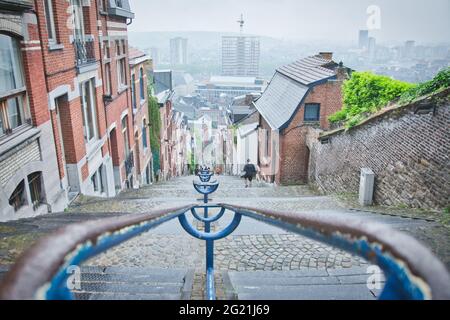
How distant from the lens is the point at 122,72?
15.5 m

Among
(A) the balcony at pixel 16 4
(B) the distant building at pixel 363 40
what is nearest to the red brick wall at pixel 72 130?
(A) the balcony at pixel 16 4

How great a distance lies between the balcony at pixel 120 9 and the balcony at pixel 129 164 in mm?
6183

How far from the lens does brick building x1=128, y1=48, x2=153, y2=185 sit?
1768cm

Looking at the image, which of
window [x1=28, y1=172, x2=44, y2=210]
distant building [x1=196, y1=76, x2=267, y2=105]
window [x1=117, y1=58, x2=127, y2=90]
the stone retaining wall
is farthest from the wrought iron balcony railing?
distant building [x1=196, y1=76, x2=267, y2=105]

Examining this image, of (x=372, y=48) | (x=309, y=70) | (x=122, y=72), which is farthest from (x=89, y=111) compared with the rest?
(x=372, y=48)

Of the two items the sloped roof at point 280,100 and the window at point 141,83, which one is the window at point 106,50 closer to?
the window at point 141,83

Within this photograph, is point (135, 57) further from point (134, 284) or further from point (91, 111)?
point (134, 284)

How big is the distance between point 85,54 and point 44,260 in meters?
10.9

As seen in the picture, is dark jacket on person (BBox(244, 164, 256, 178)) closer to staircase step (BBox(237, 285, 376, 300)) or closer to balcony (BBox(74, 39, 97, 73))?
balcony (BBox(74, 39, 97, 73))

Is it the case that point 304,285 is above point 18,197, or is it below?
above

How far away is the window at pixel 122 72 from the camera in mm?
14836

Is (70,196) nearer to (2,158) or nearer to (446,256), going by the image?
(2,158)
